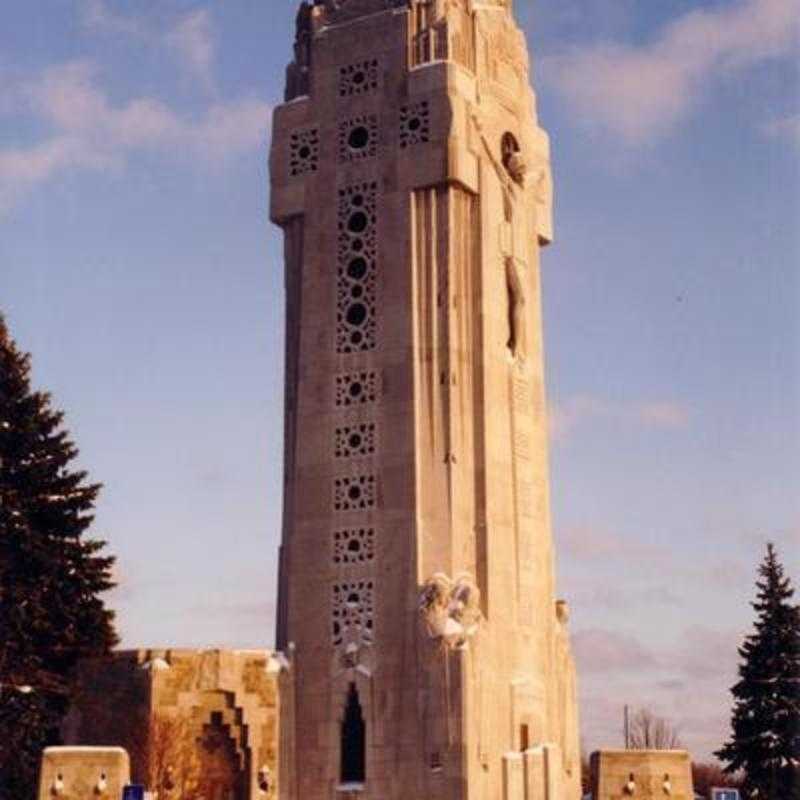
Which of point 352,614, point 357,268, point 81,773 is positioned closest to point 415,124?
point 357,268

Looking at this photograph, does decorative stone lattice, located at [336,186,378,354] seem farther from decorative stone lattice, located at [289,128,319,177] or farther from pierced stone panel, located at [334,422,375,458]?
pierced stone panel, located at [334,422,375,458]

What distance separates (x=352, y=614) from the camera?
122ft

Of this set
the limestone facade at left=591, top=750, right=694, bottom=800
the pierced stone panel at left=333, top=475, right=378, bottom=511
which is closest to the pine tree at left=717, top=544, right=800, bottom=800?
the limestone facade at left=591, top=750, right=694, bottom=800

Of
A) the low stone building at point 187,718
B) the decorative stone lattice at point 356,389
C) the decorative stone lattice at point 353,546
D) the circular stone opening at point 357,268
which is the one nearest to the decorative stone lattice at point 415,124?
the circular stone opening at point 357,268

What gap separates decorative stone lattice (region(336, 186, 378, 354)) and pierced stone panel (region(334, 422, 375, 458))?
6.20 ft

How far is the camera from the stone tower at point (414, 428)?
35.9m

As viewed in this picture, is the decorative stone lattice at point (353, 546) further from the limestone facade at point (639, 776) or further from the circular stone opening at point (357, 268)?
the limestone facade at point (639, 776)

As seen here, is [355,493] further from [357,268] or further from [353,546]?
[357,268]

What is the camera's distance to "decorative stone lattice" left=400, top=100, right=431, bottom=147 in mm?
39281

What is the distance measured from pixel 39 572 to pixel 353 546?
24.6 ft

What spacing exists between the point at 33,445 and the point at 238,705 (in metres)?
7.03

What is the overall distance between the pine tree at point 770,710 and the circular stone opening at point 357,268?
41.0ft

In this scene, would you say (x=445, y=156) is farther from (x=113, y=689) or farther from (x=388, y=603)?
(x=113, y=689)

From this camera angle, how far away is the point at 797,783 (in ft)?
121
